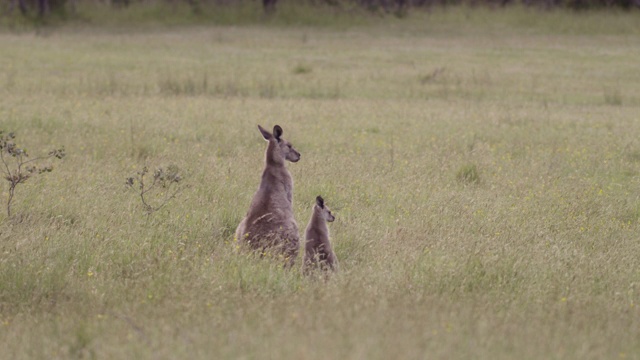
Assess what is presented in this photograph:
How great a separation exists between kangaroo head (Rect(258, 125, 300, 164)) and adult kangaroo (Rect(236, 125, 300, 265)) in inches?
4.7

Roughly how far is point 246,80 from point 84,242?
1664 centimetres

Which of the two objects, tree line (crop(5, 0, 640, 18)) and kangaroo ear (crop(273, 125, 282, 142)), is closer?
kangaroo ear (crop(273, 125, 282, 142))

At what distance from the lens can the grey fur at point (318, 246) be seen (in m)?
6.64

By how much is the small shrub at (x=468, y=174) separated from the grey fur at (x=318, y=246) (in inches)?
184

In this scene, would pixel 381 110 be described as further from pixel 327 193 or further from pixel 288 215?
pixel 288 215

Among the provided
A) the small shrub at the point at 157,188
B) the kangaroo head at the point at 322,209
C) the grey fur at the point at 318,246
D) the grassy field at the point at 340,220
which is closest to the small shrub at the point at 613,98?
the grassy field at the point at 340,220

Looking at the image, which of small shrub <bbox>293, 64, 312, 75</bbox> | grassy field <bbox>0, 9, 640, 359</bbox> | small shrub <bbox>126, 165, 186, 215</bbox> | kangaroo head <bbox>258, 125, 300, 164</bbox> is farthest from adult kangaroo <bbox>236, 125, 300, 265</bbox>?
small shrub <bbox>293, 64, 312, 75</bbox>

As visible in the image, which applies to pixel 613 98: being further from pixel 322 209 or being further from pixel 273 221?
pixel 273 221

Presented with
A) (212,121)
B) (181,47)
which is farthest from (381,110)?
(181,47)

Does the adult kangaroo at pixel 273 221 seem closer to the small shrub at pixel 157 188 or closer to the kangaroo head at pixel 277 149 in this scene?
the kangaroo head at pixel 277 149

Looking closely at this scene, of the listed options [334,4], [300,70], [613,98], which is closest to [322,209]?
[613,98]

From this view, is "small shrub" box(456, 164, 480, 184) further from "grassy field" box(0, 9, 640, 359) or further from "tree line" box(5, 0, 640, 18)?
"tree line" box(5, 0, 640, 18)

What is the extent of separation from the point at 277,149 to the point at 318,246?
129 cm

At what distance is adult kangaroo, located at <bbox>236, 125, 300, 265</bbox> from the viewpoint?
6.84m
